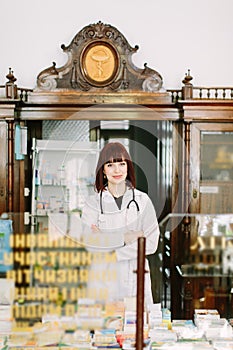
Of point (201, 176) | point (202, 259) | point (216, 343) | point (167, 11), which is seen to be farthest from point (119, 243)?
point (167, 11)

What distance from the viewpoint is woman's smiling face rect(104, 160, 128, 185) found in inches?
131

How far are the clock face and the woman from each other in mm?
780

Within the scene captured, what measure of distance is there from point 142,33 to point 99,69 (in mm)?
443

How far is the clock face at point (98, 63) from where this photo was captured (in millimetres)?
4211

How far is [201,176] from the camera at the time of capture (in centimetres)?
419

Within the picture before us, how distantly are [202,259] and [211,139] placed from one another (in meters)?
2.23

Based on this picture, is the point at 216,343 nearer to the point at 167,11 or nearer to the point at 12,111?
the point at 12,111

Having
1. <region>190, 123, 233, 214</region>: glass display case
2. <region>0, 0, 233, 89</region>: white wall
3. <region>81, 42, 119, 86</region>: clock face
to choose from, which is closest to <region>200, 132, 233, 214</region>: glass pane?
<region>190, 123, 233, 214</region>: glass display case

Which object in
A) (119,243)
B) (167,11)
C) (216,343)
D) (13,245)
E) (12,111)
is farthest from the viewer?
(167,11)

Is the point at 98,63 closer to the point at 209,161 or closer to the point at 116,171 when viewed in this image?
the point at 209,161

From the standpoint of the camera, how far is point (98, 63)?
4230mm

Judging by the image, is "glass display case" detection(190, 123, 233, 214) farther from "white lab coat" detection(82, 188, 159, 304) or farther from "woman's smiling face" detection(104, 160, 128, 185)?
"woman's smiling face" detection(104, 160, 128, 185)

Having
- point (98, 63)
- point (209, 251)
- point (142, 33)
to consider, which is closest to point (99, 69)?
point (98, 63)

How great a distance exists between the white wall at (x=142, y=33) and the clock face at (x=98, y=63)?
20 centimetres
